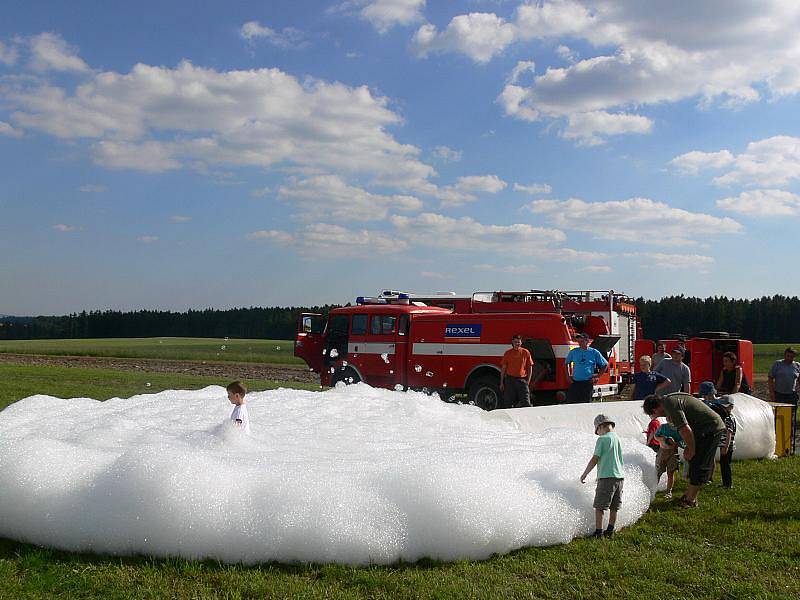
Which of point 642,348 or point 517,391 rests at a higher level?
point 642,348

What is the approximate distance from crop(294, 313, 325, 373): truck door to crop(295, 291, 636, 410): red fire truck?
26 mm

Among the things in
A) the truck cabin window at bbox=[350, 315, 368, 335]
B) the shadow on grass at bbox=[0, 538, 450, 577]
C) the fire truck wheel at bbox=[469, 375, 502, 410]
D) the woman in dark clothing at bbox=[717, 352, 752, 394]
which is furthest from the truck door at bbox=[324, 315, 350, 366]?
the shadow on grass at bbox=[0, 538, 450, 577]

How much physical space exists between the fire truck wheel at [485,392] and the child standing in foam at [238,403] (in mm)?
9566

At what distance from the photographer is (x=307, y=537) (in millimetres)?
5824

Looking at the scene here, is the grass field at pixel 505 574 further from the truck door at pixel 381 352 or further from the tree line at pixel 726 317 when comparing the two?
the tree line at pixel 726 317

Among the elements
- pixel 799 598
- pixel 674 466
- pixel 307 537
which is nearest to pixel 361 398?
pixel 674 466

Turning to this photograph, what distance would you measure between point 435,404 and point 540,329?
16.7 feet

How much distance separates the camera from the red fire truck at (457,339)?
16.1 metres

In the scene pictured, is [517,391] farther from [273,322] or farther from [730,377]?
[273,322]

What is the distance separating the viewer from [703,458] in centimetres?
816

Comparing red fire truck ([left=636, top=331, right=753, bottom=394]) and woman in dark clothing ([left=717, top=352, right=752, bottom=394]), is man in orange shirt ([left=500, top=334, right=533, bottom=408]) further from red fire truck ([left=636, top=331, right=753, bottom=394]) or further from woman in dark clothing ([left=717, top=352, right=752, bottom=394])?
red fire truck ([left=636, top=331, right=753, bottom=394])

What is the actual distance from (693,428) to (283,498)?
4.86 metres

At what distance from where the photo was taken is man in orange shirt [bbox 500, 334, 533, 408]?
1382 cm

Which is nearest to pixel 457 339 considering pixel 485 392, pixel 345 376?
pixel 485 392
